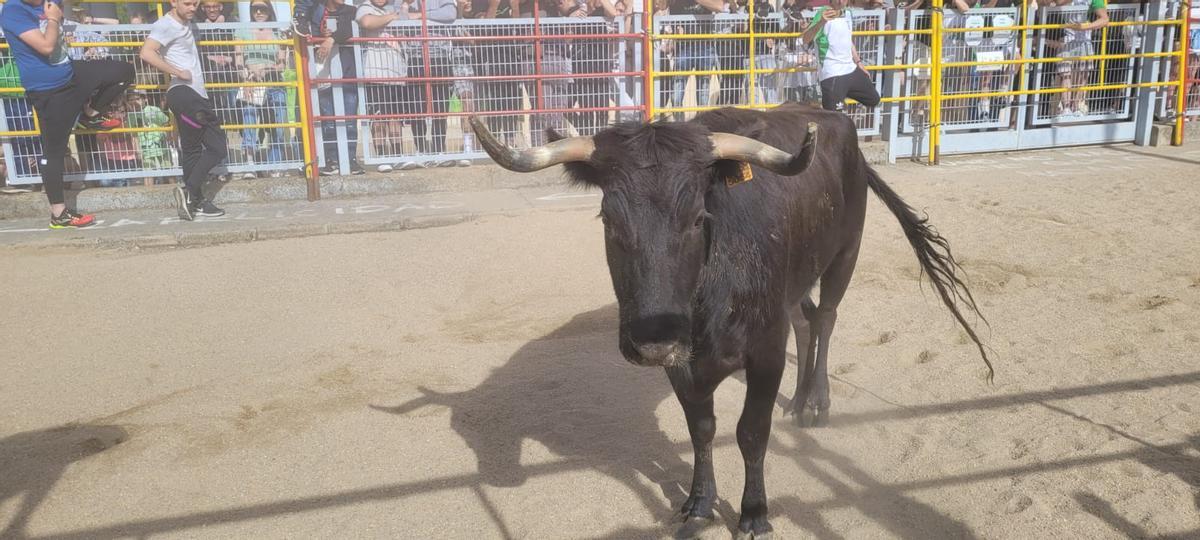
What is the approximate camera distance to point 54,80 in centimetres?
855

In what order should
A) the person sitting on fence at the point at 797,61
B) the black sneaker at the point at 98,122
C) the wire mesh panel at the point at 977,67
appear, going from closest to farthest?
the black sneaker at the point at 98,122 < the person sitting on fence at the point at 797,61 < the wire mesh panel at the point at 977,67

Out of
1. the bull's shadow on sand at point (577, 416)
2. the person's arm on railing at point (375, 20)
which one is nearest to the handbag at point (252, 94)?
the person's arm on railing at point (375, 20)

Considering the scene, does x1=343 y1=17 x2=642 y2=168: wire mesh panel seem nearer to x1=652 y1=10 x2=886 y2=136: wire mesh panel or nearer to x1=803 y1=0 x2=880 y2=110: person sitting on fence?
x1=652 y1=10 x2=886 y2=136: wire mesh panel

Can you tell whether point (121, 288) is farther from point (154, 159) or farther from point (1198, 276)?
point (1198, 276)

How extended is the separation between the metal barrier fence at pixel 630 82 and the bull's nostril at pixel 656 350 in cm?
657

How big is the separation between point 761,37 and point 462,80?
3.71 m

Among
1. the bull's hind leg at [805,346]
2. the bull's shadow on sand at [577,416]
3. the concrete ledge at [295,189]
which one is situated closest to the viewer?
the bull's shadow on sand at [577,416]

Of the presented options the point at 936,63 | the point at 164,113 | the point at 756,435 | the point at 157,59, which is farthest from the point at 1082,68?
the point at 164,113

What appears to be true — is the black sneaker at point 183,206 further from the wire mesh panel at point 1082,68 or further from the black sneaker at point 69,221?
the wire mesh panel at point 1082,68

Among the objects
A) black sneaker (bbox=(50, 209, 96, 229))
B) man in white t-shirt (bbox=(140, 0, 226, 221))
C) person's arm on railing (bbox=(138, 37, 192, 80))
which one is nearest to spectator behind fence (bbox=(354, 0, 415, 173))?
man in white t-shirt (bbox=(140, 0, 226, 221))

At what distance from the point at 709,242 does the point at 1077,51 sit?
35.6ft

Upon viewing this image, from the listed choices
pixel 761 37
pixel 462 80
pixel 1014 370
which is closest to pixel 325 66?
pixel 462 80

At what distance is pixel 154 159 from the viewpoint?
32.0 feet

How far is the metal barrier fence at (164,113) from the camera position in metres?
9.25
